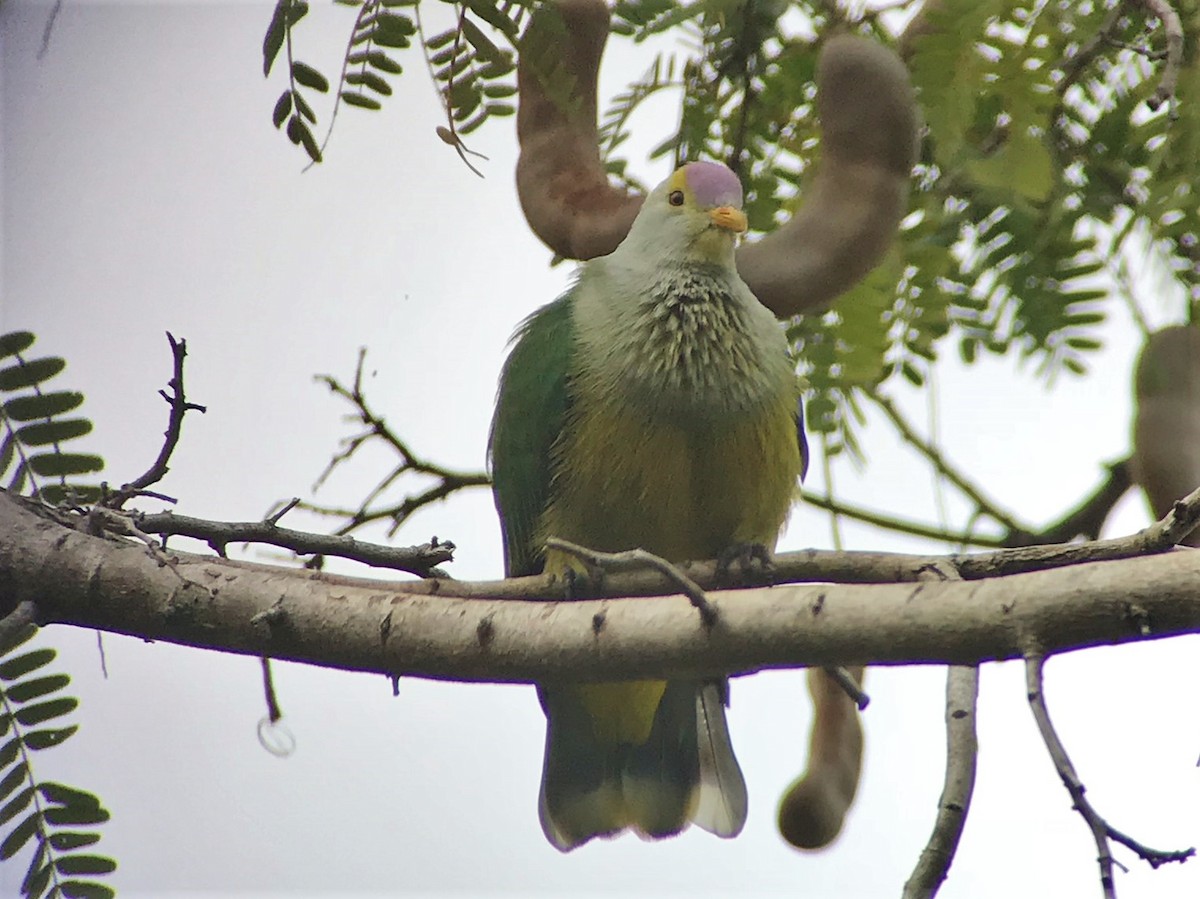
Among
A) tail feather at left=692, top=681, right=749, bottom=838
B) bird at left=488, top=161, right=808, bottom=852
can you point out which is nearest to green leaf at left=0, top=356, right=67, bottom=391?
bird at left=488, top=161, right=808, bottom=852

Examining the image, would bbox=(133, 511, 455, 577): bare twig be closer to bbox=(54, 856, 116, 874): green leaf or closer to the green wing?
bbox=(54, 856, 116, 874): green leaf

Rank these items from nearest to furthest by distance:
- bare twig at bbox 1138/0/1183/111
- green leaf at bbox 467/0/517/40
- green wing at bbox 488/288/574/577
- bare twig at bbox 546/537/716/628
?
bare twig at bbox 546/537/716/628 → bare twig at bbox 1138/0/1183/111 → green leaf at bbox 467/0/517/40 → green wing at bbox 488/288/574/577

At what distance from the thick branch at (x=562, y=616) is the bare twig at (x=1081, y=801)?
0.07 m

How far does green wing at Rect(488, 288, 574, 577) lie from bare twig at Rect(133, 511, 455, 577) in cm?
78

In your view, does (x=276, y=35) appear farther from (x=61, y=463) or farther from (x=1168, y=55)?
(x=1168, y=55)

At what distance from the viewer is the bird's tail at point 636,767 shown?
107 inches

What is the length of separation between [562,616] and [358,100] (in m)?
0.90

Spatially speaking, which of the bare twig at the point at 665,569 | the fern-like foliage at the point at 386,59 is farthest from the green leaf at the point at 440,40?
the bare twig at the point at 665,569

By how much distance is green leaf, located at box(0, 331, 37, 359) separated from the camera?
6.34 ft

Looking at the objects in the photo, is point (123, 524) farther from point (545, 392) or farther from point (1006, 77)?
point (1006, 77)

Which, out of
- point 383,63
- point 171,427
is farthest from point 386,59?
point 171,427

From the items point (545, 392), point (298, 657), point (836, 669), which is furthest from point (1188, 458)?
point (298, 657)

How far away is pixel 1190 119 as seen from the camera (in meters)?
2.13

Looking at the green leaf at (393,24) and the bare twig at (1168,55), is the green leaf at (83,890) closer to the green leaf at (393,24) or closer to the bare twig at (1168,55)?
the green leaf at (393,24)
